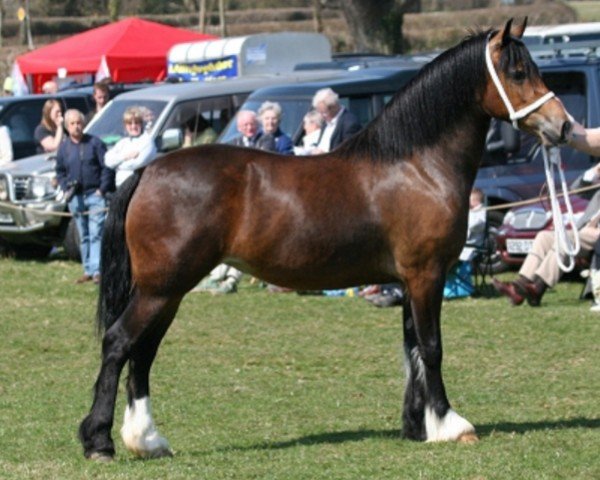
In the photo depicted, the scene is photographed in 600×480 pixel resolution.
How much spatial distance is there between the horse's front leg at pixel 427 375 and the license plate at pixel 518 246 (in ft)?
27.1

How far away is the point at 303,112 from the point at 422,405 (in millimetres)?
9696

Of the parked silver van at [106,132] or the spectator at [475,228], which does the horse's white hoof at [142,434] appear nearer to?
the spectator at [475,228]

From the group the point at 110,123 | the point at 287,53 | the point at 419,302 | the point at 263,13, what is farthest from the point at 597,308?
the point at 263,13

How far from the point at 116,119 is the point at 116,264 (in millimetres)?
11898

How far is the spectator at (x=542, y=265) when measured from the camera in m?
14.9

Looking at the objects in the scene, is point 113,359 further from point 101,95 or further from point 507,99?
point 101,95

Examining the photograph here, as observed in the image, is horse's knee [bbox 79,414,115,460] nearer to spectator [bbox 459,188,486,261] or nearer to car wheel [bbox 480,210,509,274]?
spectator [bbox 459,188,486,261]

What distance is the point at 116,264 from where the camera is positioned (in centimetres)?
838

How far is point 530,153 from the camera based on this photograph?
712 inches

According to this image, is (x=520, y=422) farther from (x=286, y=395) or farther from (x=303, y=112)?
(x=303, y=112)

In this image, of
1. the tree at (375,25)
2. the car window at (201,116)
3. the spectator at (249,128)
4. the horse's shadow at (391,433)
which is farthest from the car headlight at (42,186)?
the tree at (375,25)

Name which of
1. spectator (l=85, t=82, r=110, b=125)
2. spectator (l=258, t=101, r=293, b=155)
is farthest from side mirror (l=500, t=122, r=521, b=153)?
spectator (l=85, t=82, r=110, b=125)

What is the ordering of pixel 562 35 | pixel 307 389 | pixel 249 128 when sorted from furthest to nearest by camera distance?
pixel 562 35, pixel 249 128, pixel 307 389

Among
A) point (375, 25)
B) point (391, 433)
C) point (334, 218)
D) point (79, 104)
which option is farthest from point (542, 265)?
point (375, 25)
